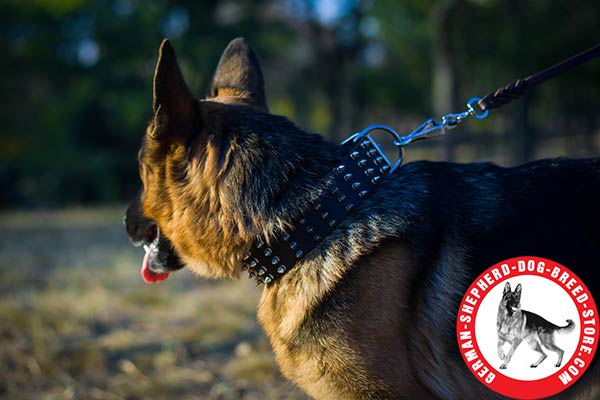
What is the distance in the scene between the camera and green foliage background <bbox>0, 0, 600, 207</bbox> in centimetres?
1110

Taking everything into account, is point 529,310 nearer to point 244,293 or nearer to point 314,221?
point 314,221

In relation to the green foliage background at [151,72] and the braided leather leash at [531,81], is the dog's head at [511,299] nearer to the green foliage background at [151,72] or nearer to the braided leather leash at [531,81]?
the braided leather leash at [531,81]

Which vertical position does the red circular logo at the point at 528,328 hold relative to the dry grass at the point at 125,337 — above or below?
above

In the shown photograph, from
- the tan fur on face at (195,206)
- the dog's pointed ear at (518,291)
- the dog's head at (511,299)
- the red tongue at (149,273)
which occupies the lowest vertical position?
the red tongue at (149,273)

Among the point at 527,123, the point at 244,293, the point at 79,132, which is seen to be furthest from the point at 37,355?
the point at 79,132

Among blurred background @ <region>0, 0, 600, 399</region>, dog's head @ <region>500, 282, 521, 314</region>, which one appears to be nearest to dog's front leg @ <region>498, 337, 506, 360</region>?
dog's head @ <region>500, 282, 521, 314</region>

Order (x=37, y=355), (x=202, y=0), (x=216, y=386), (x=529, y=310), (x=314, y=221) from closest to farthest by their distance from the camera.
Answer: (x=529, y=310), (x=314, y=221), (x=216, y=386), (x=37, y=355), (x=202, y=0)

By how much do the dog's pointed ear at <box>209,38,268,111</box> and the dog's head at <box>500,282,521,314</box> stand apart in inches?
60.5

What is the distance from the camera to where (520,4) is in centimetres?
770

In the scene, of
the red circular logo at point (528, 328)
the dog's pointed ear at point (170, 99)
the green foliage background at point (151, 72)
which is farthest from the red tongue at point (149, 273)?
the green foliage background at point (151, 72)

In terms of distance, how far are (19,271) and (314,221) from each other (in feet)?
19.4

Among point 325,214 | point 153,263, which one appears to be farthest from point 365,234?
point 153,263

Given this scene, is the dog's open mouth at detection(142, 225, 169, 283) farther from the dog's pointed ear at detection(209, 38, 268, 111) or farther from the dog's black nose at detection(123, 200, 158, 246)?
the dog's pointed ear at detection(209, 38, 268, 111)

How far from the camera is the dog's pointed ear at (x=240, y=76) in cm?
274
